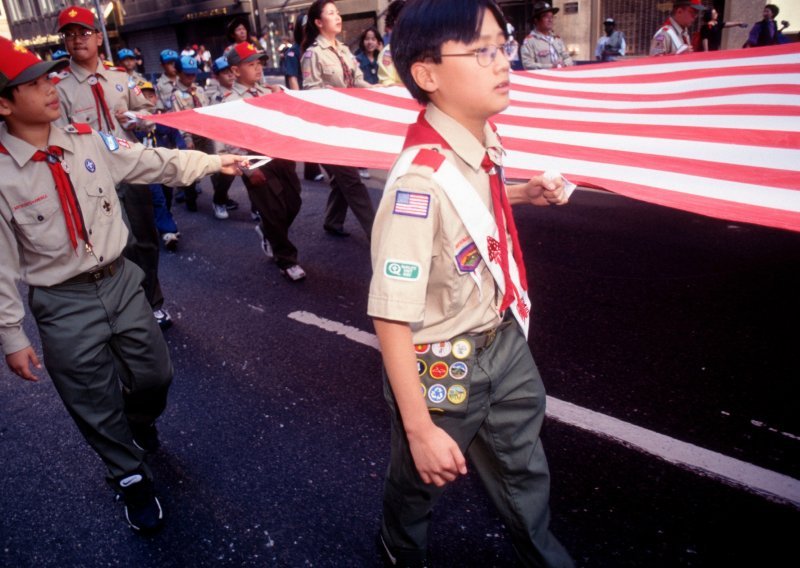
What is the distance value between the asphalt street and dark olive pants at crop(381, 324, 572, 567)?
20.1 inches

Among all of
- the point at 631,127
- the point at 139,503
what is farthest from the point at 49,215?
the point at 631,127

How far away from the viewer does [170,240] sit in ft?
19.7

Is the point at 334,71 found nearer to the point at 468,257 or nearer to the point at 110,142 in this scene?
the point at 110,142

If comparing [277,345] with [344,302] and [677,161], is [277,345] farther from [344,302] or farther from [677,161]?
[677,161]

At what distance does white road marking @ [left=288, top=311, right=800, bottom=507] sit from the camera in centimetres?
244

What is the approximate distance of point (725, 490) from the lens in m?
2.44

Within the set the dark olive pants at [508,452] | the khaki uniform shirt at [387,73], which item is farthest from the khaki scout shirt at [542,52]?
the dark olive pants at [508,452]

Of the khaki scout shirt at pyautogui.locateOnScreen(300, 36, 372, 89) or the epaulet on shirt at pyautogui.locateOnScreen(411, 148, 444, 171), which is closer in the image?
the epaulet on shirt at pyautogui.locateOnScreen(411, 148, 444, 171)

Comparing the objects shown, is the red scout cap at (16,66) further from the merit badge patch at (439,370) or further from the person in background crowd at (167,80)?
the person in background crowd at (167,80)

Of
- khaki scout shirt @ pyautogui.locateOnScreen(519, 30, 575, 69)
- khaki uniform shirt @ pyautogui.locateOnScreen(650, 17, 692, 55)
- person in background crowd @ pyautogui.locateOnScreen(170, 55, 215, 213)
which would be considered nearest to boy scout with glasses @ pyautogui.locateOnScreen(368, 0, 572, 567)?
khaki uniform shirt @ pyautogui.locateOnScreen(650, 17, 692, 55)

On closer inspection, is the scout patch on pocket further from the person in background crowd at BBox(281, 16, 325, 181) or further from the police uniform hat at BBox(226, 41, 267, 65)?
the person in background crowd at BBox(281, 16, 325, 181)

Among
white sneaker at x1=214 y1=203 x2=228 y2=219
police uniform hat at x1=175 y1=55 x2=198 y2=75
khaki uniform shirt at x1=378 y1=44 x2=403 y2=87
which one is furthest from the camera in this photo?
police uniform hat at x1=175 y1=55 x2=198 y2=75

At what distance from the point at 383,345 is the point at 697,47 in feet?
33.6

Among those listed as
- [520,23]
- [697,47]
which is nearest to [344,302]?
[697,47]
